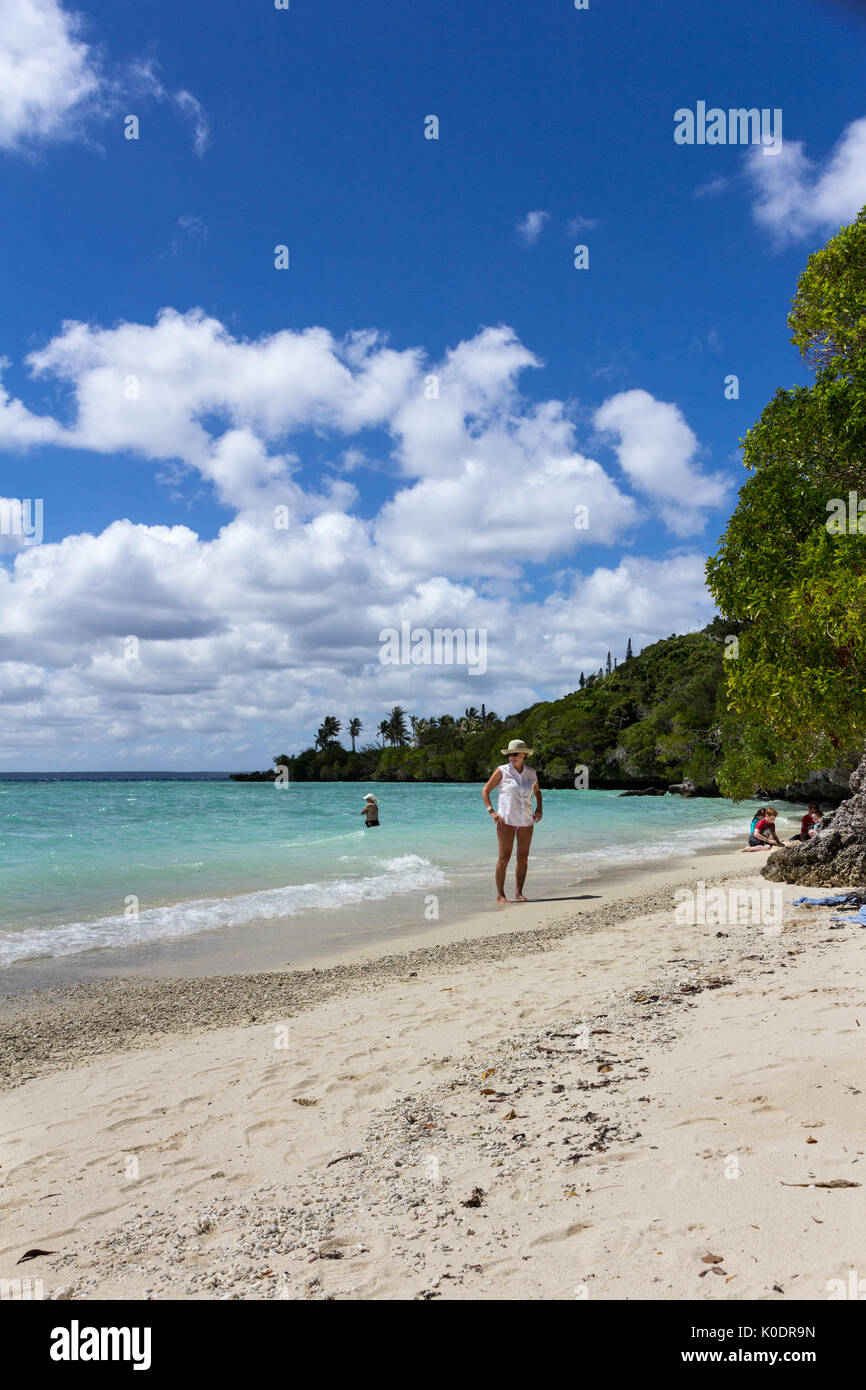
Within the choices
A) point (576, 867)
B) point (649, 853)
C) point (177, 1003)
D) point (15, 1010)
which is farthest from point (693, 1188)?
point (649, 853)

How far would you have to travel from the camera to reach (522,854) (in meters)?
A: 14.9

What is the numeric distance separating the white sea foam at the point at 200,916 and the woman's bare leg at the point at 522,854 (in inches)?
115

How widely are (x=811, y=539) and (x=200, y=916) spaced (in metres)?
12.3

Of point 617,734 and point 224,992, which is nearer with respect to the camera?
point 224,992

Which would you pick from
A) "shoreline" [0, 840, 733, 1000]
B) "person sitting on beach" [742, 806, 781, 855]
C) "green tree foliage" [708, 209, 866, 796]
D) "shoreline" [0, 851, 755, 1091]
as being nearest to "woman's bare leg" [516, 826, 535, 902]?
"shoreline" [0, 840, 733, 1000]

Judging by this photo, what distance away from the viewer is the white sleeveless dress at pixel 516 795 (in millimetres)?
13781

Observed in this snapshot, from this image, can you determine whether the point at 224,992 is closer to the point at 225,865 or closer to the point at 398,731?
the point at 225,865

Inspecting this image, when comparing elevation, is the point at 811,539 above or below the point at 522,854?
above

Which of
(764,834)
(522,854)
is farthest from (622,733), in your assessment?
(522,854)

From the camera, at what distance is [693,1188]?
133 inches

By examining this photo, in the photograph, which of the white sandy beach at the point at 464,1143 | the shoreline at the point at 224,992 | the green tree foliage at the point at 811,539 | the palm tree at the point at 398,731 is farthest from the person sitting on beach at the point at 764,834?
Result: the palm tree at the point at 398,731

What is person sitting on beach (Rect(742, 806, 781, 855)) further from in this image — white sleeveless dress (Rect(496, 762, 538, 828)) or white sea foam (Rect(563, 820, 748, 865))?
white sleeveless dress (Rect(496, 762, 538, 828))
